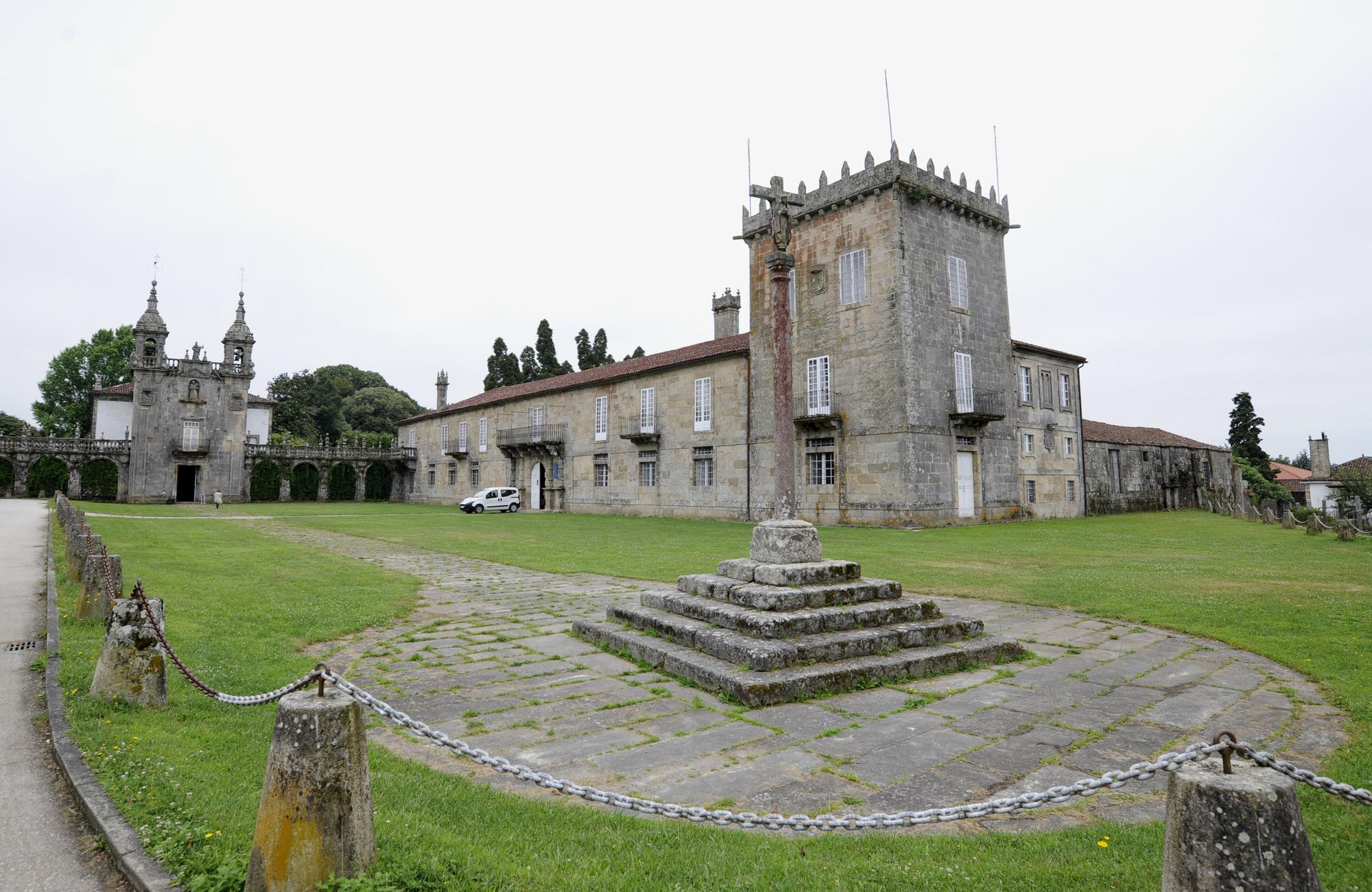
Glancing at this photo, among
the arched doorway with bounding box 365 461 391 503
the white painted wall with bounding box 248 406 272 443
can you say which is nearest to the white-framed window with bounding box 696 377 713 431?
the arched doorway with bounding box 365 461 391 503

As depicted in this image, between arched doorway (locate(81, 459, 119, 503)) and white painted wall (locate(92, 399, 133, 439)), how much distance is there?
197 inches

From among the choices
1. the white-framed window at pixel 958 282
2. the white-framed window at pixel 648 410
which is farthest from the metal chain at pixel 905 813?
the white-framed window at pixel 648 410

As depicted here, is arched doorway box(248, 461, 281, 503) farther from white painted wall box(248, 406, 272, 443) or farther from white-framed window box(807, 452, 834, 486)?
white-framed window box(807, 452, 834, 486)

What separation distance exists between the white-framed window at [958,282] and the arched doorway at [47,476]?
48907mm

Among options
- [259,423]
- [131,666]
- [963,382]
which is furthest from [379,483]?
[131,666]

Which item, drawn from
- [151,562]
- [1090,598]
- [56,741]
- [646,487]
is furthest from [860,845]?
[646,487]

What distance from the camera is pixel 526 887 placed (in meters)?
2.69

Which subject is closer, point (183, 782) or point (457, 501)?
point (183, 782)

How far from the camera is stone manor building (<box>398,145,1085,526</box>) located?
75.6ft

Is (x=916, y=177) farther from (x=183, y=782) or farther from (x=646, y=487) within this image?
(x=183, y=782)

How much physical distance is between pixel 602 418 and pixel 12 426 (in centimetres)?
5369

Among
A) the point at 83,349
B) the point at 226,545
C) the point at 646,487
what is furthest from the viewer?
the point at 83,349

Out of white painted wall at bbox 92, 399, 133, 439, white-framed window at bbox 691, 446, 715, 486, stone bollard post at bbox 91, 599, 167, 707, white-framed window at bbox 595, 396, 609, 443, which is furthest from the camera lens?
white painted wall at bbox 92, 399, 133, 439

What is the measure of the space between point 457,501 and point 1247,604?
42.8m
